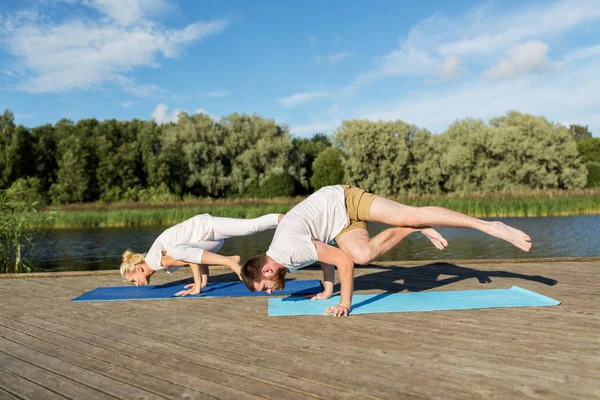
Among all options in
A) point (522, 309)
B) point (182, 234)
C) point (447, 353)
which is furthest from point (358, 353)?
point (182, 234)

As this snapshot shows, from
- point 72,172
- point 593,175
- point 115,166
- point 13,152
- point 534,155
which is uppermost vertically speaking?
point 13,152

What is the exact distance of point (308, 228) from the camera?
11.6 feet

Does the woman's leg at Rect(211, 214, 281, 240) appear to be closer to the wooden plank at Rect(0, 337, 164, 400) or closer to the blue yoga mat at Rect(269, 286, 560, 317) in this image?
the blue yoga mat at Rect(269, 286, 560, 317)

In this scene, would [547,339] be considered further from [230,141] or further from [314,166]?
[314,166]

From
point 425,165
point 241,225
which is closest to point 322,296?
point 241,225

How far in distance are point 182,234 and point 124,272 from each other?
1.88ft

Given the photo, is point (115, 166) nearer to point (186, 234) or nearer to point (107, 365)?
point (186, 234)

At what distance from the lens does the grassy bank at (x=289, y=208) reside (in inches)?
725

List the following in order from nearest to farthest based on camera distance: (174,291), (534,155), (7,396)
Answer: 1. (7,396)
2. (174,291)
3. (534,155)

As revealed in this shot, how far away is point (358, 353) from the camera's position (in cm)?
245

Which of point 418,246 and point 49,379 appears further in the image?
point 418,246

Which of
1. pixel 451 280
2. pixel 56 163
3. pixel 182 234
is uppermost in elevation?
pixel 56 163

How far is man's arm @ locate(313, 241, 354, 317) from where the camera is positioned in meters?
3.28

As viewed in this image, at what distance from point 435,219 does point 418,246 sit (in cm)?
987
